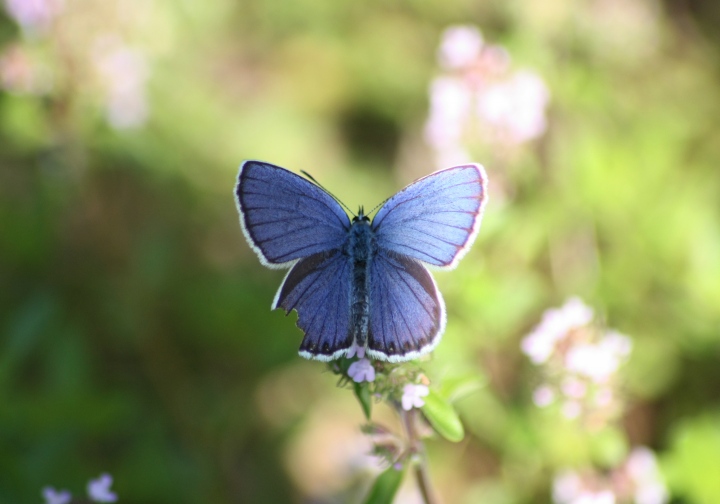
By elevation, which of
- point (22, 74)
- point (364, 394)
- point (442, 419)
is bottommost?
point (442, 419)

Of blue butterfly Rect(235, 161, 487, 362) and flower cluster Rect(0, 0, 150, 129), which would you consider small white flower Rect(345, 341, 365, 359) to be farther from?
flower cluster Rect(0, 0, 150, 129)

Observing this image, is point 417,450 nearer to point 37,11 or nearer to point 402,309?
point 402,309

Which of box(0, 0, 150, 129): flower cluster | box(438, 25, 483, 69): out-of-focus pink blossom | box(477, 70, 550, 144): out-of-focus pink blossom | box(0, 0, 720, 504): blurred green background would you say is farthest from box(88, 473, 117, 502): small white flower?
box(438, 25, 483, 69): out-of-focus pink blossom

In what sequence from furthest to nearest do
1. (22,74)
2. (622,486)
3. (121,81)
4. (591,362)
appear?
(121,81)
(22,74)
(622,486)
(591,362)

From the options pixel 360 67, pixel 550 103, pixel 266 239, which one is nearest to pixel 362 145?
pixel 360 67

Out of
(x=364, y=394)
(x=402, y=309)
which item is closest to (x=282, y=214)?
(x=402, y=309)

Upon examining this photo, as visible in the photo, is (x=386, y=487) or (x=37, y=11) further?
(x=37, y=11)

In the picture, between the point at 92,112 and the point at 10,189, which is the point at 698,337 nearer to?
the point at 92,112
